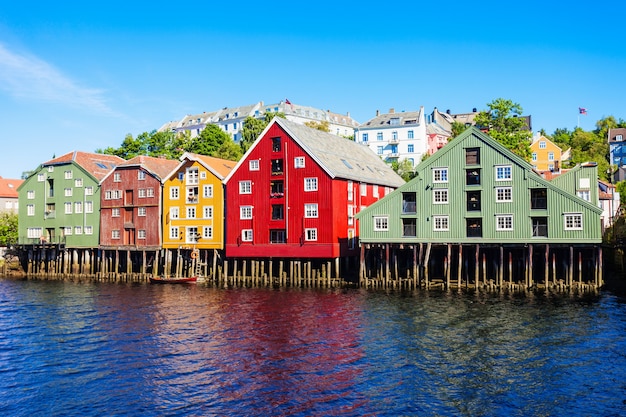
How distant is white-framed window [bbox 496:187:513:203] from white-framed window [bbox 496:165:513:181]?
0.90 m

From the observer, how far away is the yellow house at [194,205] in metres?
68.9

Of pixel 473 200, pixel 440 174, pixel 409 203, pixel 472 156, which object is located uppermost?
pixel 472 156

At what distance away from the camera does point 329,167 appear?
62.1 meters

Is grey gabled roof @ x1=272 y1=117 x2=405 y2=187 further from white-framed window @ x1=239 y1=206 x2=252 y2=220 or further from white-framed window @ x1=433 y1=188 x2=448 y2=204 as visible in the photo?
white-framed window @ x1=433 y1=188 x2=448 y2=204

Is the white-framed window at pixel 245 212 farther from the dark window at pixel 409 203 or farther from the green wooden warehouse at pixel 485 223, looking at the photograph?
the dark window at pixel 409 203

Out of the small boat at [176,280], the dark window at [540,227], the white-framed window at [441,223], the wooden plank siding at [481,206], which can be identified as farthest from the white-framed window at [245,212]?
the dark window at [540,227]

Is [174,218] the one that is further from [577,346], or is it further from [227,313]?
[577,346]

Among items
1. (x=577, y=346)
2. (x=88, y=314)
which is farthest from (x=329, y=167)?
(x=577, y=346)

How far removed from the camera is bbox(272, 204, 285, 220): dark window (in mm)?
64062

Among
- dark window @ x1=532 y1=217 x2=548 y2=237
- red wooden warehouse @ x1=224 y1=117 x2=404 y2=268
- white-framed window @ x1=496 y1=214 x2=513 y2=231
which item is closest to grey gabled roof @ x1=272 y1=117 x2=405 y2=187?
red wooden warehouse @ x1=224 y1=117 x2=404 y2=268

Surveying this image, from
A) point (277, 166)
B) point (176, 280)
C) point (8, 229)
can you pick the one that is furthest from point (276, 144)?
point (8, 229)

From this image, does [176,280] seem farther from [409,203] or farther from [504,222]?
[504,222]

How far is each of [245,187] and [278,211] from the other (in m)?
4.90

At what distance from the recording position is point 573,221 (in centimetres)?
5100
